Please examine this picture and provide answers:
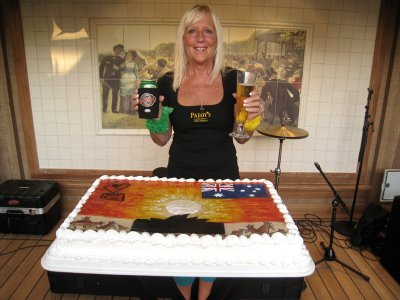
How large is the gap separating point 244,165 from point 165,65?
49.5 inches

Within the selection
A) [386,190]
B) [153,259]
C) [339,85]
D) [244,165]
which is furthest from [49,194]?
[386,190]

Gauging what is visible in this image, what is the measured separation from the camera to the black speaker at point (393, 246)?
224 cm

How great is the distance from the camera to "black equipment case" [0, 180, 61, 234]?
2.63 meters

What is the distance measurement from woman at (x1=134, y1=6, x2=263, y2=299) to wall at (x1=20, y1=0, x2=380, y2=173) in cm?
130

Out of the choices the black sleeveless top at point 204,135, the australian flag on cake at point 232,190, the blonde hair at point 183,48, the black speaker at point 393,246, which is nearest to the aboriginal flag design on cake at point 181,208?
the australian flag on cake at point 232,190

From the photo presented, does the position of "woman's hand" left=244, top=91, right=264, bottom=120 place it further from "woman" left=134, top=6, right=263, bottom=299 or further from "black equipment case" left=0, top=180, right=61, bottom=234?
"black equipment case" left=0, top=180, right=61, bottom=234

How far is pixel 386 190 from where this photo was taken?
2918 millimetres

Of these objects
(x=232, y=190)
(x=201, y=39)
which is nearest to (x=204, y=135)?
(x=232, y=190)

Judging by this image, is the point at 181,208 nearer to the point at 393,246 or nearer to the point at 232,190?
the point at 232,190

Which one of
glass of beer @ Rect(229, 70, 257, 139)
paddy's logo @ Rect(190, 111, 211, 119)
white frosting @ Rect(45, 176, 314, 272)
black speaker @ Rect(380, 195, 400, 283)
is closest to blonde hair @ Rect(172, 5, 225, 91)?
paddy's logo @ Rect(190, 111, 211, 119)

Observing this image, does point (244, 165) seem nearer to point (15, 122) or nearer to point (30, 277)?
point (30, 277)

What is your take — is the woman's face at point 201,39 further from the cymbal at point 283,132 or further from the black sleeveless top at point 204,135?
the cymbal at point 283,132

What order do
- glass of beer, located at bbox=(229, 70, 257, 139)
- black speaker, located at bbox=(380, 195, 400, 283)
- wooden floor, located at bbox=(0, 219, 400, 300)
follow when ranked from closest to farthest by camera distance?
glass of beer, located at bbox=(229, 70, 257, 139), wooden floor, located at bbox=(0, 219, 400, 300), black speaker, located at bbox=(380, 195, 400, 283)

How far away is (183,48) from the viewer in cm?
161
